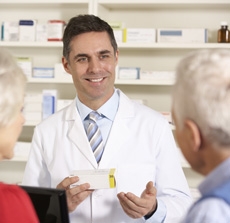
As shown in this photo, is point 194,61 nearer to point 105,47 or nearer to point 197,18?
point 105,47

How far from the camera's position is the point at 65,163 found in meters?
1.99

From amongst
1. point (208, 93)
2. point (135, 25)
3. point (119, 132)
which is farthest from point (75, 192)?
point (135, 25)

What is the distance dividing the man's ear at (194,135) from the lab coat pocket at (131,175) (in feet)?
3.09

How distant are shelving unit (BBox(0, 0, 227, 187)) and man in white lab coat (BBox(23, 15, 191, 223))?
1276mm

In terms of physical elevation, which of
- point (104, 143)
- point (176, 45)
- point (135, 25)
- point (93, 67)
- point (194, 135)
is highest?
point (135, 25)

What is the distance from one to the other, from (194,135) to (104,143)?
100 cm

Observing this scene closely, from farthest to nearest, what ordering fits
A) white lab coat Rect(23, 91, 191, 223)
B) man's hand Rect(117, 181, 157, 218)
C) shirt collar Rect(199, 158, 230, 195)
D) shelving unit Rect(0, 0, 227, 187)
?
shelving unit Rect(0, 0, 227, 187) < white lab coat Rect(23, 91, 191, 223) < man's hand Rect(117, 181, 157, 218) < shirt collar Rect(199, 158, 230, 195)

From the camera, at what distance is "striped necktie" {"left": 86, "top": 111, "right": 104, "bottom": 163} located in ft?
6.49

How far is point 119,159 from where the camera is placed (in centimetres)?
196

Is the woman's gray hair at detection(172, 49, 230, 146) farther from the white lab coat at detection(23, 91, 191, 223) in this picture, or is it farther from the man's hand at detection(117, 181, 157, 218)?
the white lab coat at detection(23, 91, 191, 223)

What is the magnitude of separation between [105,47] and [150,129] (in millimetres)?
345

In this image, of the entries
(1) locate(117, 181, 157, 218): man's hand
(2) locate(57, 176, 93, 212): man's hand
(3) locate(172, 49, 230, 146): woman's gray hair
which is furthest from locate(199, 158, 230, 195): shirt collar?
(2) locate(57, 176, 93, 212): man's hand

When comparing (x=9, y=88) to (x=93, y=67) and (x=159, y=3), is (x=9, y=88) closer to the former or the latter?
(x=93, y=67)

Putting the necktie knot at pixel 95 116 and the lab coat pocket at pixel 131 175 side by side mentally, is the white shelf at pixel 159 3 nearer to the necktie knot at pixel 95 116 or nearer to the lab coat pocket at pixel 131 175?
the necktie knot at pixel 95 116
